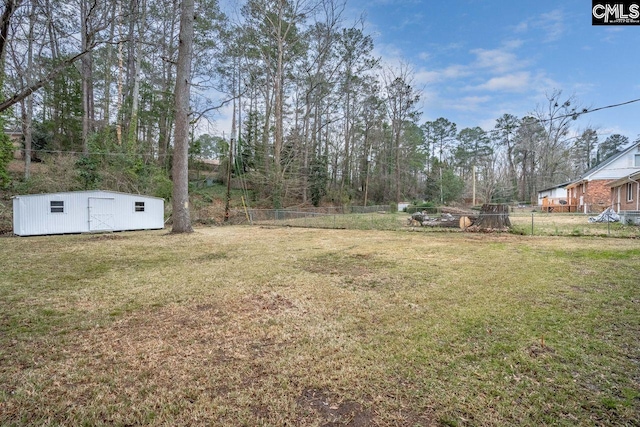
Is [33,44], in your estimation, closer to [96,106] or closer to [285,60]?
[285,60]

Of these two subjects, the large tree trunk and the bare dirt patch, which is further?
the large tree trunk

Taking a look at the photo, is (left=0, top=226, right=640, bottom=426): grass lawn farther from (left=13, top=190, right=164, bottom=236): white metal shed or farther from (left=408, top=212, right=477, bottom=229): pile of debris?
(left=13, top=190, right=164, bottom=236): white metal shed

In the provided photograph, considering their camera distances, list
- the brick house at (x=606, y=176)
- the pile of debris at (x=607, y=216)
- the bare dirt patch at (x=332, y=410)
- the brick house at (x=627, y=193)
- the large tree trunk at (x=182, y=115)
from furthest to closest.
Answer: the brick house at (x=606, y=176) < the brick house at (x=627, y=193) < the pile of debris at (x=607, y=216) < the large tree trunk at (x=182, y=115) < the bare dirt patch at (x=332, y=410)

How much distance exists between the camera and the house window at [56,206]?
10751 millimetres

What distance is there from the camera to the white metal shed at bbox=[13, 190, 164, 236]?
10304mm

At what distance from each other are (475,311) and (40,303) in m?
4.99

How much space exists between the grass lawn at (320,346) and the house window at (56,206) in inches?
296

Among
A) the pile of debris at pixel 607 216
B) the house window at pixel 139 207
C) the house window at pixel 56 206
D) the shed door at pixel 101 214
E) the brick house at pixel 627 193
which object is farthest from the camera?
the brick house at pixel 627 193

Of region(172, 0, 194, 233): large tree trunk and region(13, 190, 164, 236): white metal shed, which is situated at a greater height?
region(172, 0, 194, 233): large tree trunk

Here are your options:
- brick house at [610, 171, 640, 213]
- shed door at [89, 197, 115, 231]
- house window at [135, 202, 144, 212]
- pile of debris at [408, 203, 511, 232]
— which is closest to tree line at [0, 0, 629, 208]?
house window at [135, 202, 144, 212]

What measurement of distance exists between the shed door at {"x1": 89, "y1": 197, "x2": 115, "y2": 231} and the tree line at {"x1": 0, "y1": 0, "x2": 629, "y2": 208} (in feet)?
11.2

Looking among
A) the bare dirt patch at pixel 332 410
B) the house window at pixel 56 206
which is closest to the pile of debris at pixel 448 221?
the bare dirt patch at pixel 332 410

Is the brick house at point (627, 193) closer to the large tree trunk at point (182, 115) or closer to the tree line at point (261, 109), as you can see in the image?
the tree line at point (261, 109)

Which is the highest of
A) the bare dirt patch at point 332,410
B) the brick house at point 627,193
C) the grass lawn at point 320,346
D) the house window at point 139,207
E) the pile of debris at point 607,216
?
the brick house at point 627,193
